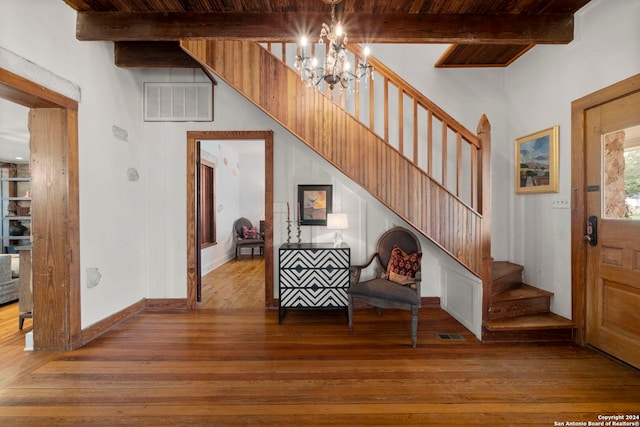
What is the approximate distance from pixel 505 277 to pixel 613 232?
1.04 m

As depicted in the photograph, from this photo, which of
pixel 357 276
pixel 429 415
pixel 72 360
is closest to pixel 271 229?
pixel 357 276

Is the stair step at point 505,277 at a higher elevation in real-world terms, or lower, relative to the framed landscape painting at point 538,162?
lower

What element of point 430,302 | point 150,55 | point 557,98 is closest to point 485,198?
point 557,98

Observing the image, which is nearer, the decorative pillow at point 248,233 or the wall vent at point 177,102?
the wall vent at point 177,102

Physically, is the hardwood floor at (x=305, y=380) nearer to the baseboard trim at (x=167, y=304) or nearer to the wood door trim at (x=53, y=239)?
the wood door trim at (x=53, y=239)

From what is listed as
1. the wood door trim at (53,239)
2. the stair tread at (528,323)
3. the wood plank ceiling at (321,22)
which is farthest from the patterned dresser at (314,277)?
the wood plank ceiling at (321,22)

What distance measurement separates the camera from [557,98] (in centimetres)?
308

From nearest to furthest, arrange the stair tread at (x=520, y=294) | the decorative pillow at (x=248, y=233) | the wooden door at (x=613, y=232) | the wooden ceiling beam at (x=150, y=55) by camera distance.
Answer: the wooden door at (x=613, y=232), the stair tread at (x=520, y=294), the wooden ceiling beam at (x=150, y=55), the decorative pillow at (x=248, y=233)

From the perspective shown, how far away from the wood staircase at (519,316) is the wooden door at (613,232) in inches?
11.6

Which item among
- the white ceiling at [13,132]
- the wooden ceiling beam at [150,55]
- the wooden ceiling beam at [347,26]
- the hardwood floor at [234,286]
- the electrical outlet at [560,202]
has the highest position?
the wooden ceiling beam at [150,55]

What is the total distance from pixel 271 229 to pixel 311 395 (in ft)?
7.07

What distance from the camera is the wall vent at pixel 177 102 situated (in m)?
3.81

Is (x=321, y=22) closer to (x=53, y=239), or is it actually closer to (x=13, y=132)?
(x=53, y=239)

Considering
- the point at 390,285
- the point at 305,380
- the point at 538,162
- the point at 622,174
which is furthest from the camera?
the point at 538,162
